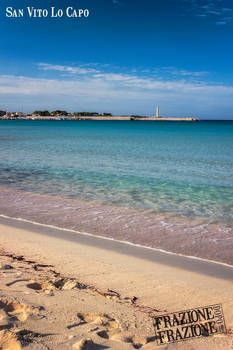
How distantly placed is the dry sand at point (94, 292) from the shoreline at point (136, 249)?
2 cm

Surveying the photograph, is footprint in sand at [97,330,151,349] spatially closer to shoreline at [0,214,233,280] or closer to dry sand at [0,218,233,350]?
dry sand at [0,218,233,350]

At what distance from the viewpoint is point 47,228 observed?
7.36 metres

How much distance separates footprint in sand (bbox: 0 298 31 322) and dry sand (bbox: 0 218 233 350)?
1 centimetres

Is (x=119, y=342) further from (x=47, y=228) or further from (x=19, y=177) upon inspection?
(x=19, y=177)

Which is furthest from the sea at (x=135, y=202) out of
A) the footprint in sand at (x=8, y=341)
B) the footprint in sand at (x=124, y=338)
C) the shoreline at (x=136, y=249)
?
the footprint in sand at (x=8, y=341)

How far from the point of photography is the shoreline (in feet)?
17.3

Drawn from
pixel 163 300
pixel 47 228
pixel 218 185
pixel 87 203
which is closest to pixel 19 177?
pixel 87 203

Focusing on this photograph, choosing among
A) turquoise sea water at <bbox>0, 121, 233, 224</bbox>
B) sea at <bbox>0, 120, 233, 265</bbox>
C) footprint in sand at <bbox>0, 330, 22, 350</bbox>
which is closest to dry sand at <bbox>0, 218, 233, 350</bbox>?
footprint in sand at <bbox>0, 330, 22, 350</bbox>

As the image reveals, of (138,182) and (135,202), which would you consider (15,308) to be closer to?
(135,202)

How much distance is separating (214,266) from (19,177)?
34.4 feet

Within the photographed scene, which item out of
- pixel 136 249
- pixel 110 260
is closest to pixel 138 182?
pixel 136 249

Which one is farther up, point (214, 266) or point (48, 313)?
point (48, 313)

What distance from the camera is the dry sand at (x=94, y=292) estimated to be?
299 cm

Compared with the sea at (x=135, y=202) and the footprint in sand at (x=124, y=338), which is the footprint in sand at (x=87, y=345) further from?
the sea at (x=135, y=202)
